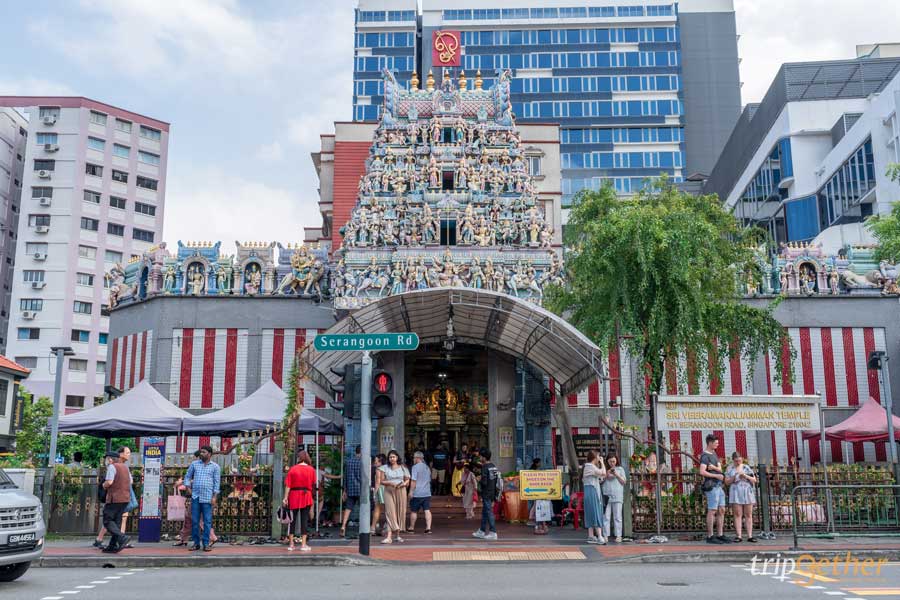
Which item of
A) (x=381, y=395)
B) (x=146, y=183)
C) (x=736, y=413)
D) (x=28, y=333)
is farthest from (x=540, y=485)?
(x=146, y=183)

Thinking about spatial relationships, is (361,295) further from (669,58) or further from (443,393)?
(669,58)

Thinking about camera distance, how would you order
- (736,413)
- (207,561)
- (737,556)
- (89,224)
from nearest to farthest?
1. (207,561)
2. (737,556)
3. (736,413)
4. (89,224)

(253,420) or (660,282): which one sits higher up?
(660,282)

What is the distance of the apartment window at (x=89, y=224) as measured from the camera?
2872 inches

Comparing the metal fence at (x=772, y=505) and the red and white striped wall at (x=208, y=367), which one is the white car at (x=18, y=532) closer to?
the metal fence at (x=772, y=505)

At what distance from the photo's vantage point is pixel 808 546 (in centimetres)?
1585

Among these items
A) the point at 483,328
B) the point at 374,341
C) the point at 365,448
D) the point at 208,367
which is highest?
the point at 483,328

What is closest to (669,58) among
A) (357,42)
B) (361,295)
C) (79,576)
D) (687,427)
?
(357,42)

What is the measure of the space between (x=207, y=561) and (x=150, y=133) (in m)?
70.6

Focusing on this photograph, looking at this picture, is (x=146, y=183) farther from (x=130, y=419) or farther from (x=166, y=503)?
(x=166, y=503)

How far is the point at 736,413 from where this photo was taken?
17625 millimetres

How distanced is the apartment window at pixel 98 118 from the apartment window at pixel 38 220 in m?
9.39

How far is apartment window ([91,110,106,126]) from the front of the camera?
2921 inches

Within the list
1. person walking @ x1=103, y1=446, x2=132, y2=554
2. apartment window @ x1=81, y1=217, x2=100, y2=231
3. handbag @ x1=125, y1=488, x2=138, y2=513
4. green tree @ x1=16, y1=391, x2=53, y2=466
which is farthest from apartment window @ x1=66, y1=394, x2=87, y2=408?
person walking @ x1=103, y1=446, x2=132, y2=554
